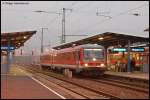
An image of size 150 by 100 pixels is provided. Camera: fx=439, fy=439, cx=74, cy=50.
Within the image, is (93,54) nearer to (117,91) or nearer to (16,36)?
(16,36)

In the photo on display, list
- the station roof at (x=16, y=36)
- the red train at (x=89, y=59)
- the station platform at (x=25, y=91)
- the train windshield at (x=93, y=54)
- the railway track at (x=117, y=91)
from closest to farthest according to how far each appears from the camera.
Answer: the station platform at (x=25, y=91)
the railway track at (x=117, y=91)
the station roof at (x=16, y=36)
the red train at (x=89, y=59)
the train windshield at (x=93, y=54)

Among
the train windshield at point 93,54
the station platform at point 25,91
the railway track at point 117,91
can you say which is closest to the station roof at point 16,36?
the train windshield at point 93,54

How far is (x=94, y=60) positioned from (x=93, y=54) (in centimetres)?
62

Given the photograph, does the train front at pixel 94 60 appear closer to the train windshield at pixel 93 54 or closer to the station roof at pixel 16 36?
the train windshield at pixel 93 54

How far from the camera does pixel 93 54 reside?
3672cm

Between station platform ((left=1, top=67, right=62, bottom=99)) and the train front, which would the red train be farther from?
station platform ((left=1, top=67, right=62, bottom=99))

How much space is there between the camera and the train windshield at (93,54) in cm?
3634

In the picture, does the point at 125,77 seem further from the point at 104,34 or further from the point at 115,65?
the point at 115,65

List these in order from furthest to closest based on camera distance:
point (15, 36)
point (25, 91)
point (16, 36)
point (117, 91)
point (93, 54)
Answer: point (93, 54) → point (16, 36) → point (15, 36) → point (117, 91) → point (25, 91)

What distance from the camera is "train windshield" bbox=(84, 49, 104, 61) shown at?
36.3 m

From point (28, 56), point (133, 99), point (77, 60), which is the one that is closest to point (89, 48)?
point (77, 60)

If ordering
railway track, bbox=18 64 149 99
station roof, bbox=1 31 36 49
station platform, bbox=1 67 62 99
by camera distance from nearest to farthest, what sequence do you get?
station platform, bbox=1 67 62 99, railway track, bbox=18 64 149 99, station roof, bbox=1 31 36 49

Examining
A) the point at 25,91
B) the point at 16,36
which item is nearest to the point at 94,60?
the point at 16,36

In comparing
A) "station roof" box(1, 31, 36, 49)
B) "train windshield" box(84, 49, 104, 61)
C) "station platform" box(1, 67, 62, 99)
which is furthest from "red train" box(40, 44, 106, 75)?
"station platform" box(1, 67, 62, 99)
